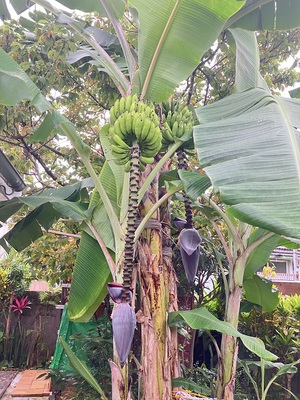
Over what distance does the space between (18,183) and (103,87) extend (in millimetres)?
1075

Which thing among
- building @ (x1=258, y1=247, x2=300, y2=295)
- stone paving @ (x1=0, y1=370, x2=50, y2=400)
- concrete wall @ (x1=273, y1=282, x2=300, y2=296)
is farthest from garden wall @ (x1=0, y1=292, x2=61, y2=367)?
building @ (x1=258, y1=247, x2=300, y2=295)

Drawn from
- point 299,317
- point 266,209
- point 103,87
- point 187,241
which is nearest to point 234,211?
point 266,209

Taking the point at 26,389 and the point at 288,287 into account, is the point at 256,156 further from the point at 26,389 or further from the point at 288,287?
the point at 288,287

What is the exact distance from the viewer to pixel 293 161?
42.8 inches

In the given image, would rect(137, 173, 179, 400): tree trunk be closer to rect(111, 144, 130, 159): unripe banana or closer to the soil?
rect(111, 144, 130, 159): unripe banana

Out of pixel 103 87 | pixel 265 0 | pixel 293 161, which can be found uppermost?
pixel 265 0

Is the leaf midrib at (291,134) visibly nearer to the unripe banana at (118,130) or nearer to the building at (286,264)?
the unripe banana at (118,130)

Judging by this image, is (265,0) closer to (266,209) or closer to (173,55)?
(173,55)

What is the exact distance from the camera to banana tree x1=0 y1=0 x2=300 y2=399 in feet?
3.53

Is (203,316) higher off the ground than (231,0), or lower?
lower

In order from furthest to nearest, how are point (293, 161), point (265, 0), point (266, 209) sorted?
point (265, 0), point (293, 161), point (266, 209)

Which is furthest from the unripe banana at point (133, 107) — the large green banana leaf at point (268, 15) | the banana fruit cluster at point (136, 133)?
the large green banana leaf at point (268, 15)

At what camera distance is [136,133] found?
142cm

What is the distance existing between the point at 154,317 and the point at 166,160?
2.41 ft
